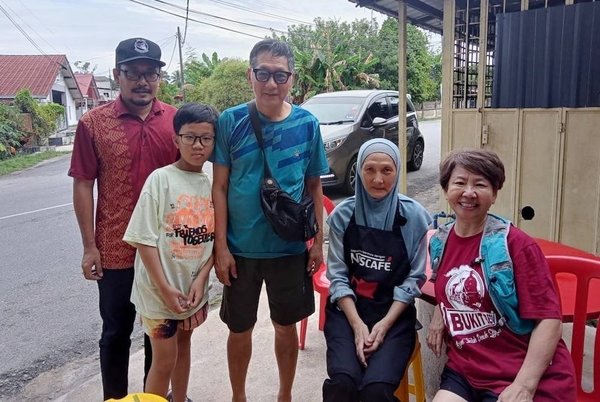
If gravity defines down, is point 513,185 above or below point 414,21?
below

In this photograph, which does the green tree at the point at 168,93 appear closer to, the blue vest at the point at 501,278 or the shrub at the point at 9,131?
the shrub at the point at 9,131

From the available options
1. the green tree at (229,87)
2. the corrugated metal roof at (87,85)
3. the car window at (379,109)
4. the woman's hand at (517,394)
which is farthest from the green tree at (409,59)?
the corrugated metal roof at (87,85)

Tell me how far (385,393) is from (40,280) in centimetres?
421

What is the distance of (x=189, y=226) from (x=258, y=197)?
0.31m

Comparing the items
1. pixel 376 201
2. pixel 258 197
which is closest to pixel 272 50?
pixel 258 197

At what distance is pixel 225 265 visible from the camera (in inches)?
83.9

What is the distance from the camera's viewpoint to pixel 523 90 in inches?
159

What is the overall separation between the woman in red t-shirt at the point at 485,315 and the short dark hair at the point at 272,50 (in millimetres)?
799

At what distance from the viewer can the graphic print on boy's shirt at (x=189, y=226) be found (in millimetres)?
1998

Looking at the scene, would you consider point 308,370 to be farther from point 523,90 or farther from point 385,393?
point 523,90

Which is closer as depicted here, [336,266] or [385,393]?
[385,393]

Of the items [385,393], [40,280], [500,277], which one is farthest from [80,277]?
[500,277]

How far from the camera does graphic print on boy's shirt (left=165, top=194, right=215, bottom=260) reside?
2.00 meters

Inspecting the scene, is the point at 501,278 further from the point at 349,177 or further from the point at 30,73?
the point at 30,73
